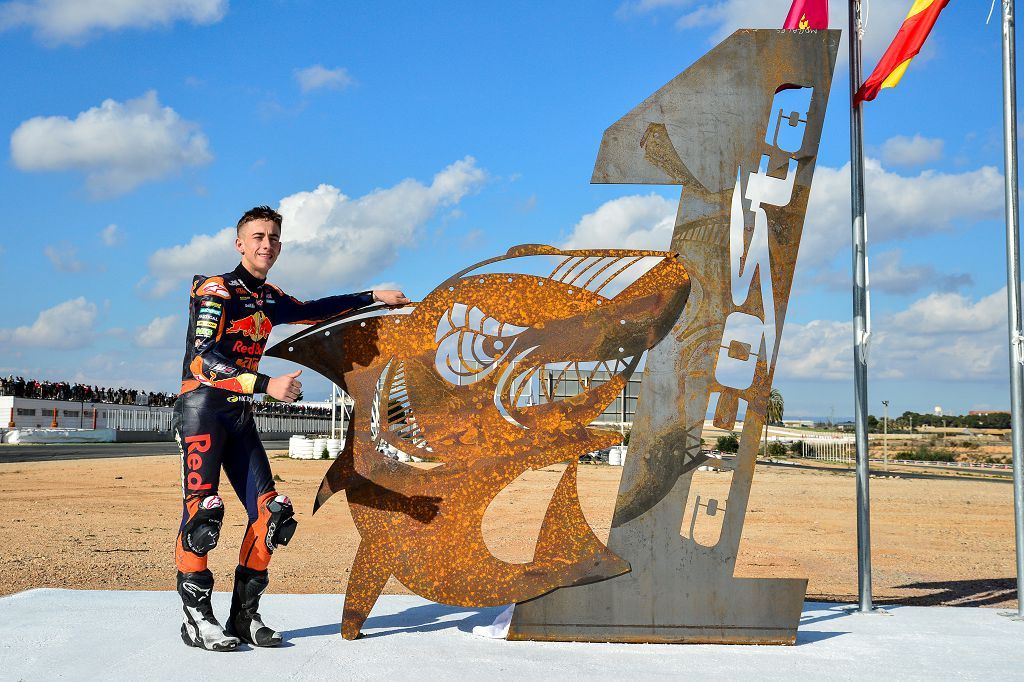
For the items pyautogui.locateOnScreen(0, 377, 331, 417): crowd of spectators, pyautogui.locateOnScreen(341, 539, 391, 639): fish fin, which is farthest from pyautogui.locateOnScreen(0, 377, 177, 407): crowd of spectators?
pyautogui.locateOnScreen(341, 539, 391, 639): fish fin

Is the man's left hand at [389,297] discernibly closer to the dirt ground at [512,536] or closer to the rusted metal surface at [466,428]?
the rusted metal surface at [466,428]

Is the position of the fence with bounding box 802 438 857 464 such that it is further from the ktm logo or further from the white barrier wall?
the ktm logo

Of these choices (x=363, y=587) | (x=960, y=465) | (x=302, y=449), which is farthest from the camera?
(x=960, y=465)

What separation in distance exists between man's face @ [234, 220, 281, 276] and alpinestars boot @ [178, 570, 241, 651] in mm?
1741

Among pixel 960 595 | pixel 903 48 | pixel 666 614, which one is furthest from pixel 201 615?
pixel 960 595

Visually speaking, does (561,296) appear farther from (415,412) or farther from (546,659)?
(546,659)

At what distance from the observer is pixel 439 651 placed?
467cm

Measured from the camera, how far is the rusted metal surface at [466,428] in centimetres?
498

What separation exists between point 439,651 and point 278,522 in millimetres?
1125

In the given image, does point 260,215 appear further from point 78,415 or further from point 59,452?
point 78,415

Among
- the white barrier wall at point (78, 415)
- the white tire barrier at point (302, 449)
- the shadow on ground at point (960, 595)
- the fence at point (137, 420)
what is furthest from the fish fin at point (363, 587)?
the fence at point (137, 420)

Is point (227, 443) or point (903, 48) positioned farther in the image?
point (903, 48)

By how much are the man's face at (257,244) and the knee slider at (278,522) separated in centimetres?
134

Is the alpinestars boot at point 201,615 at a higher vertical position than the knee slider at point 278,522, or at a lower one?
lower
